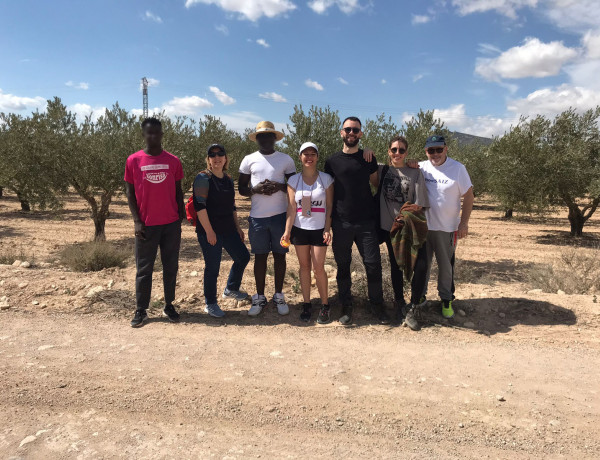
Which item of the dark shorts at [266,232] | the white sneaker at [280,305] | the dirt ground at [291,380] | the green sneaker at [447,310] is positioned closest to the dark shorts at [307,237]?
the dark shorts at [266,232]

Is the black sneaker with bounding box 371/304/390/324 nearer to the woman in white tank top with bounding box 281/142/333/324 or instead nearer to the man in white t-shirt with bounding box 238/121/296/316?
the woman in white tank top with bounding box 281/142/333/324

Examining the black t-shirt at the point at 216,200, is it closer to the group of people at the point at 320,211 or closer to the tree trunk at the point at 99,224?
the group of people at the point at 320,211

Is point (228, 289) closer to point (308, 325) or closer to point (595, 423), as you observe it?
point (308, 325)

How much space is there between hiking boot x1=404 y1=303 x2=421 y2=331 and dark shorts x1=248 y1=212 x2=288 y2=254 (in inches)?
62.9

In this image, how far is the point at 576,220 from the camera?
15633 millimetres

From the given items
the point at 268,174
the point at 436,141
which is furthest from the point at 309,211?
the point at 436,141

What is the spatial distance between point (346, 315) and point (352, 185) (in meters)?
1.46

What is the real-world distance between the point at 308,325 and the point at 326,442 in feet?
6.30

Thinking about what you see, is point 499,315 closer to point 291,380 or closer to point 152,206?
point 291,380

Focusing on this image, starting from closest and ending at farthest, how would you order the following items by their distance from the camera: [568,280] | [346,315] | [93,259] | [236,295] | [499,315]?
[346,315] < [499,315] < [236,295] < [568,280] < [93,259]

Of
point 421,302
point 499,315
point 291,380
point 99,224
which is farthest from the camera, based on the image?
point 99,224

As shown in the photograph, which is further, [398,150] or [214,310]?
[214,310]

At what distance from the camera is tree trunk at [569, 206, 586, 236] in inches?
606

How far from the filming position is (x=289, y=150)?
11.3m
